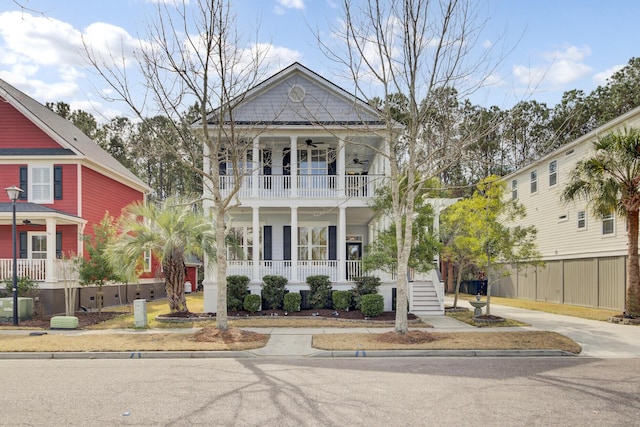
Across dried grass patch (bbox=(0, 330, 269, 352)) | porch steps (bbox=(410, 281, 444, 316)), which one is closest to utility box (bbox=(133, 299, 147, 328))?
dried grass patch (bbox=(0, 330, 269, 352))

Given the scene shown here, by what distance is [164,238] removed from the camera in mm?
16531

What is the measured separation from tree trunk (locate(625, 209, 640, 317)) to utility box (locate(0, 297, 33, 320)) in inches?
794

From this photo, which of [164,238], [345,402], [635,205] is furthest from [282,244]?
[345,402]

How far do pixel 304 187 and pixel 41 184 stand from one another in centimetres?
1152

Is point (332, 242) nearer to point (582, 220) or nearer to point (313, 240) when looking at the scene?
point (313, 240)

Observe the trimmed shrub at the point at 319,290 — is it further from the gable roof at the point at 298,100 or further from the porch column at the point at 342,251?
the gable roof at the point at 298,100

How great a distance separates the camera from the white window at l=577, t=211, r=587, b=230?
22.6 metres

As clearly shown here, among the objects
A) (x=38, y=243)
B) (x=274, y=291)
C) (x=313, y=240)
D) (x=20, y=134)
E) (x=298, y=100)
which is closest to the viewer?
(x=274, y=291)

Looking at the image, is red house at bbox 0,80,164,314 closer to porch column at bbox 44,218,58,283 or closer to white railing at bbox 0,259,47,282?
porch column at bbox 44,218,58,283

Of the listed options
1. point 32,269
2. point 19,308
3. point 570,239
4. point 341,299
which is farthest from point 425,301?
point 32,269

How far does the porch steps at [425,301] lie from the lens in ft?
60.9

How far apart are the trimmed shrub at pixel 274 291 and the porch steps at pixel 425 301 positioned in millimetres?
5019

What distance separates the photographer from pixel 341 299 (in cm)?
1772

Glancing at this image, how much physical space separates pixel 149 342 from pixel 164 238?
5073 mm
